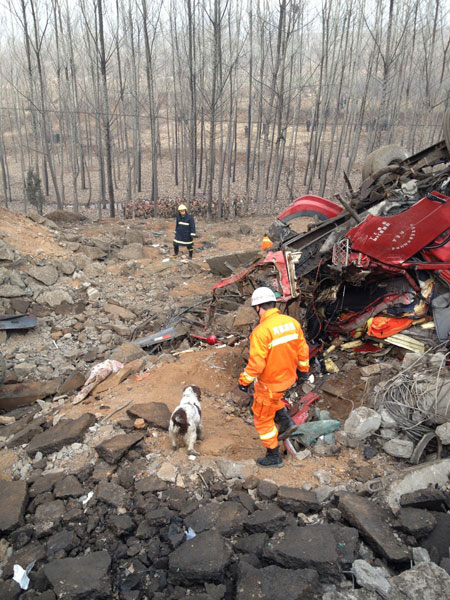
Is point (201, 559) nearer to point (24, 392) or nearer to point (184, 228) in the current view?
point (24, 392)

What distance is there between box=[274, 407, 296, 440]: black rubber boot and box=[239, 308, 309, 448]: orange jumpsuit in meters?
0.32

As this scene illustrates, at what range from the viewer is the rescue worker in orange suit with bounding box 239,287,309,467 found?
3801mm

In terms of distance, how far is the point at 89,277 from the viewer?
10.5 metres

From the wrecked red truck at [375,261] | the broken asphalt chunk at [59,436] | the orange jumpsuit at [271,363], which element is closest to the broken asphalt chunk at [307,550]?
the orange jumpsuit at [271,363]

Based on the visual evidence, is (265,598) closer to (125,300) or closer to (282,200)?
(125,300)

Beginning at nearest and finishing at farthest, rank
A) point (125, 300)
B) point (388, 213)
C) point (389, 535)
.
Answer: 1. point (389, 535)
2. point (388, 213)
3. point (125, 300)

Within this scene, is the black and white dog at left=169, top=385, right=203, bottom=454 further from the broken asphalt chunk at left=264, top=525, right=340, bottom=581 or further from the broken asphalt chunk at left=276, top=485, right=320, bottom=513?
the broken asphalt chunk at left=264, top=525, right=340, bottom=581

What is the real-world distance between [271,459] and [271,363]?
0.97 metres

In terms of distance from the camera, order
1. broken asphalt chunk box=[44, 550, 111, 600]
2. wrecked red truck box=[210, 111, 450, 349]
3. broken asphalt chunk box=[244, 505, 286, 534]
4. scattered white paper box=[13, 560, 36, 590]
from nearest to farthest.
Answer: broken asphalt chunk box=[44, 550, 111, 600] → scattered white paper box=[13, 560, 36, 590] → broken asphalt chunk box=[244, 505, 286, 534] → wrecked red truck box=[210, 111, 450, 349]

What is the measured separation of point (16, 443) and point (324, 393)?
12.5 ft

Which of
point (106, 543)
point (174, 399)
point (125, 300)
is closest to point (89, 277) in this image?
point (125, 300)

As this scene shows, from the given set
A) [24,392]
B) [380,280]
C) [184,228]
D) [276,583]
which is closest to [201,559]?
[276,583]

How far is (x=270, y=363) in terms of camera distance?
386 centimetres

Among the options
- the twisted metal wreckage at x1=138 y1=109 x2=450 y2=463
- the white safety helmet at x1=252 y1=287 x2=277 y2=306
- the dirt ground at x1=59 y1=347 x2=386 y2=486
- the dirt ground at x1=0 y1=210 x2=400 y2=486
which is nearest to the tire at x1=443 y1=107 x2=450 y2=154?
the twisted metal wreckage at x1=138 y1=109 x2=450 y2=463
